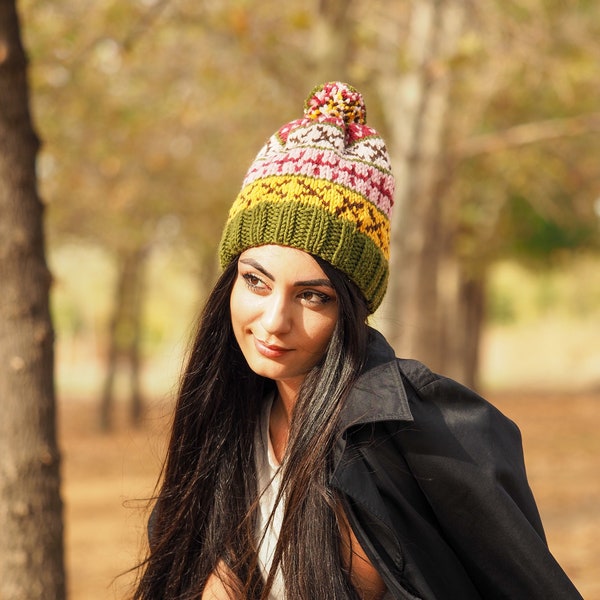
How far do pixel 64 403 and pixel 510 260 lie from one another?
12.4 metres

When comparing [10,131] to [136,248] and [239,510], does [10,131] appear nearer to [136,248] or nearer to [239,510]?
[239,510]

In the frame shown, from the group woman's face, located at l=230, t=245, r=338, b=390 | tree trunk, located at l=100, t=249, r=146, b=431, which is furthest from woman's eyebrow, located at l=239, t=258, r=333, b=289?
tree trunk, located at l=100, t=249, r=146, b=431

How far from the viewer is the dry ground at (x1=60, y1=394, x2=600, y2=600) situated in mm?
7656

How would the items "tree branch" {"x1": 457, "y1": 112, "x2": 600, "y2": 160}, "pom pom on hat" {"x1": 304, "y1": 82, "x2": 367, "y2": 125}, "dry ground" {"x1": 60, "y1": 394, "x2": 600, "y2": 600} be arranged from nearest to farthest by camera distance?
"pom pom on hat" {"x1": 304, "y1": 82, "x2": 367, "y2": 125} → "tree branch" {"x1": 457, "y1": 112, "x2": 600, "y2": 160} → "dry ground" {"x1": 60, "y1": 394, "x2": 600, "y2": 600}

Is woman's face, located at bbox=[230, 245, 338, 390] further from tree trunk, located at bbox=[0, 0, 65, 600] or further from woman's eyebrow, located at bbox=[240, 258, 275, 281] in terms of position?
tree trunk, located at bbox=[0, 0, 65, 600]

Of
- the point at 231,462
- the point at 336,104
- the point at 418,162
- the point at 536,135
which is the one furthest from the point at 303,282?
the point at 536,135

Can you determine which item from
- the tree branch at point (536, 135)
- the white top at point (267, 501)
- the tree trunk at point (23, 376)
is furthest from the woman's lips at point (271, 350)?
the tree branch at point (536, 135)

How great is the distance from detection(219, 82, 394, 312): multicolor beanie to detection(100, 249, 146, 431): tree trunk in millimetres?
15058

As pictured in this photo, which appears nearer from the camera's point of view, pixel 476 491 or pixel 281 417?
pixel 476 491

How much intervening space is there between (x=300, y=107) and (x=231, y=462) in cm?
604

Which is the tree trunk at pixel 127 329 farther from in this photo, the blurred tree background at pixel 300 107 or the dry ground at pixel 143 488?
the dry ground at pixel 143 488

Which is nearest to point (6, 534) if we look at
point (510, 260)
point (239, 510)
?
point (239, 510)

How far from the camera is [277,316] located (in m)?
2.43

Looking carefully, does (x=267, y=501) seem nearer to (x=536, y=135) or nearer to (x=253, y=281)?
(x=253, y=281)
